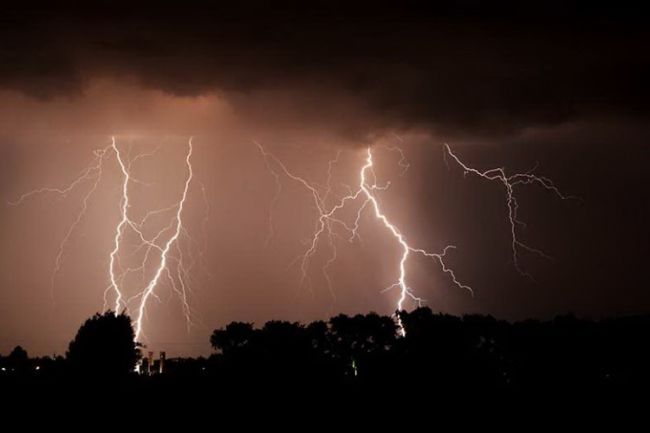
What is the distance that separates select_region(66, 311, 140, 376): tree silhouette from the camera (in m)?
29.4

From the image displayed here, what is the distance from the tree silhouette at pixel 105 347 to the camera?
29375 millimetres

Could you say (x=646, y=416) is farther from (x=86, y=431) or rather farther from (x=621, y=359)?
(x=621, y=359)

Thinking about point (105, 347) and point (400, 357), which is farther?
point (400, 357)

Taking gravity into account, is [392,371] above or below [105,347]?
below

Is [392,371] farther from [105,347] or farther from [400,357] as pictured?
[105,347]

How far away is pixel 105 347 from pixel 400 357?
39.6ft

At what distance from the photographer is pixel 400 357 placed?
33156 mm

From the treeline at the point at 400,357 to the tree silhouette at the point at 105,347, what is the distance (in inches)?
1.5

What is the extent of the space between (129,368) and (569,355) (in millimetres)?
20585

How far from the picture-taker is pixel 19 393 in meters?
22.1

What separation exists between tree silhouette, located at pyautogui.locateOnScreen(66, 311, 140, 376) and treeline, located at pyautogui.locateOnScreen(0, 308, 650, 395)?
4 cm

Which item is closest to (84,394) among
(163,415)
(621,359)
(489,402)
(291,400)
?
(163,415)

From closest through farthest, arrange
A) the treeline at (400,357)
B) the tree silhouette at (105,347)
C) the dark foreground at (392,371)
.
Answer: the dark foreground at (392,371) < the treeline at (400,357) < the tree silhouette at (105,347)

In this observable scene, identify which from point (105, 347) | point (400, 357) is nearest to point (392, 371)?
point (400, 357)
